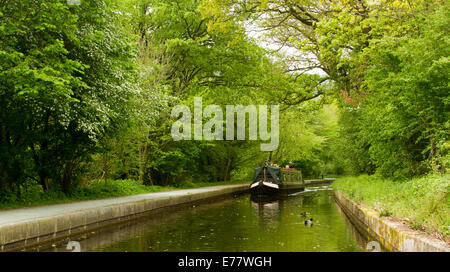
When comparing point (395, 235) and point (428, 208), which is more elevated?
point (428, 208)

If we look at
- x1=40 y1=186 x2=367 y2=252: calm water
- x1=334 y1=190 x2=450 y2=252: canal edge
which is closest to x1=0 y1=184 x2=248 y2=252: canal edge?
x1=40 y1=186 x2=367 y2=252: calm water

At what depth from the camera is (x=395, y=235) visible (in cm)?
720

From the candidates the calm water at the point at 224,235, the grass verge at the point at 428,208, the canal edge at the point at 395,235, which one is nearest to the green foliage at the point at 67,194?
the calm water at the point at 224,235

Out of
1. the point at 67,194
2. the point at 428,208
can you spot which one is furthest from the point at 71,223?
the point at 428,208

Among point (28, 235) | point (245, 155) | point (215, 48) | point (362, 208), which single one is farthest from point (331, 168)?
point (28, 235)

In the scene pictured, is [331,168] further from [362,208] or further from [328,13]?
[362,208]

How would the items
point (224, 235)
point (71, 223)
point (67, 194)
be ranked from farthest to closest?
point (67, 194) < point (224, 235) < point (71, 223)

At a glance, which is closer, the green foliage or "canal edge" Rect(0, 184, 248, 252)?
"canal edge" Rect(0, 184, 248, 252)

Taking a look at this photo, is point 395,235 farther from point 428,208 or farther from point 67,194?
point 67,194

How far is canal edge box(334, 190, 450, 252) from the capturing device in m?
5.75

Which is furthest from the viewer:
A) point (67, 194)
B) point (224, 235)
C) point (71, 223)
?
point (67, 194)

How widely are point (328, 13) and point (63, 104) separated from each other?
1184 centimetres

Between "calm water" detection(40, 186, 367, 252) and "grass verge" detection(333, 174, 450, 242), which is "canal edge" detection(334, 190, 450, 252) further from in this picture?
"calm water" detection(40, 186, 367, 252)

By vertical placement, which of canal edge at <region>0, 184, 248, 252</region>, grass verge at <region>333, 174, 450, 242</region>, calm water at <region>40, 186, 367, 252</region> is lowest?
calm water at <region>40, 186, 367, 252</region>
